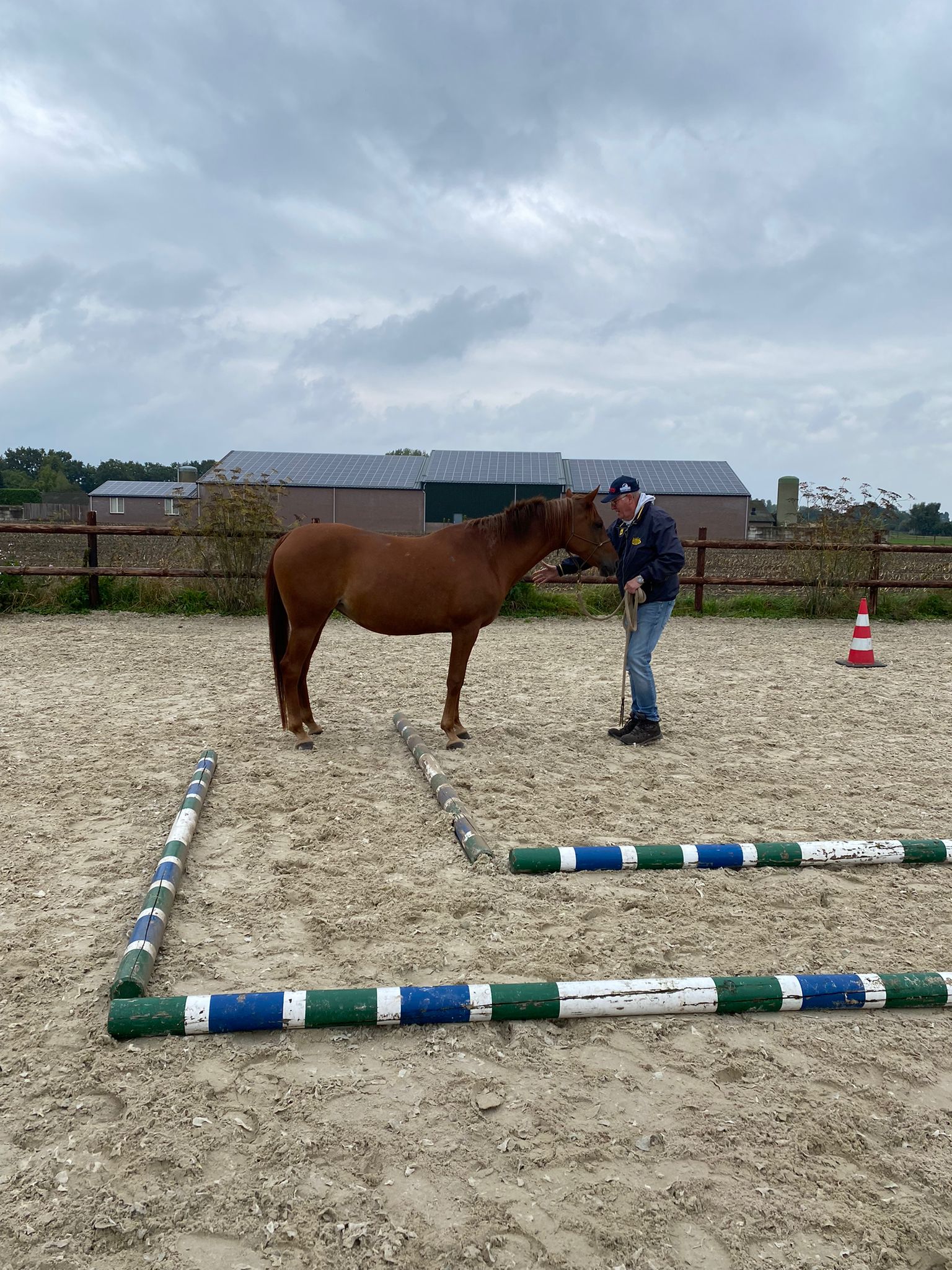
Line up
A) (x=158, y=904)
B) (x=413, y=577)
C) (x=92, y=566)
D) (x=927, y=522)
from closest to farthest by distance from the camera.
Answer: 1. (x=158, y=904)
2. (x=413, y=577)
3. (x=92, y=566)
4. (x=927, y=522)

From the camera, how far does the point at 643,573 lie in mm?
5352

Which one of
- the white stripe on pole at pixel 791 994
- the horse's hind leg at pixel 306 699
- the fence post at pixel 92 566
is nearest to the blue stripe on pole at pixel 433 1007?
the white stripe on pole at pixel 791 994

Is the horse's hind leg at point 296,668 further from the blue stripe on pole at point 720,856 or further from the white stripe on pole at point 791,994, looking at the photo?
the white stripe on pole at point 791,994

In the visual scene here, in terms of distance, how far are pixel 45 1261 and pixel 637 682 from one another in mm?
4556

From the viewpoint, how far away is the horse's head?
17.9 ft

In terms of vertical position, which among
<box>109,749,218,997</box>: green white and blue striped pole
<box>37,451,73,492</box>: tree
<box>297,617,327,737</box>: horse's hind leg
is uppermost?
<box>37,451,73,492</box>: tree

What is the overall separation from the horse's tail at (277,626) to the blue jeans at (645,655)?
2.30 m

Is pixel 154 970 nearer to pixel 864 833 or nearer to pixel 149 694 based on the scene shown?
pixel 864 833

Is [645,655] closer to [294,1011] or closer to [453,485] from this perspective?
[294,1011]

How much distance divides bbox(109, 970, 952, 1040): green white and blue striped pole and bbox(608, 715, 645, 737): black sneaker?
3162 millimetres

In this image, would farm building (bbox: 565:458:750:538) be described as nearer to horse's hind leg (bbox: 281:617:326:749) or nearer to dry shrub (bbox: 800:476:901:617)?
dry shrub (bbox: 800:476:901:617)

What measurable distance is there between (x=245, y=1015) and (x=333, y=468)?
110 feet

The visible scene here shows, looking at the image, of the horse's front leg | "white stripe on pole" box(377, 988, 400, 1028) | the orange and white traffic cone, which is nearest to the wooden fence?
the orange and white traffic cone

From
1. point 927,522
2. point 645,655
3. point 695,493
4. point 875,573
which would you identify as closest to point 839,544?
point 875,573
